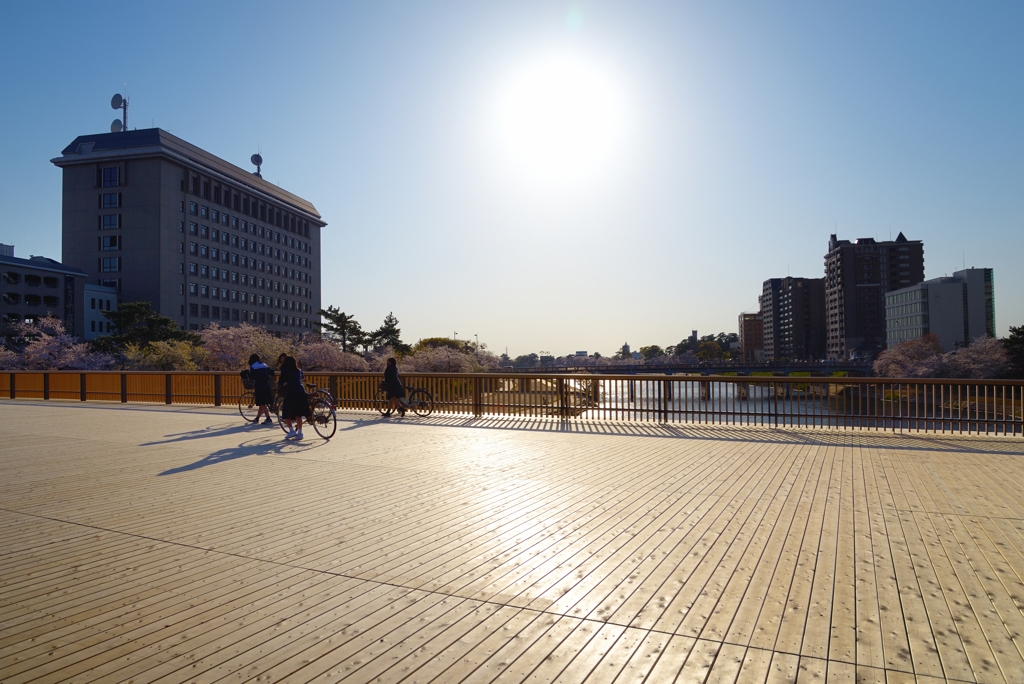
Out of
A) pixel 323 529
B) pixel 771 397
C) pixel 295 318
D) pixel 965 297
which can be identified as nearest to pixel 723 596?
pixel 323 529

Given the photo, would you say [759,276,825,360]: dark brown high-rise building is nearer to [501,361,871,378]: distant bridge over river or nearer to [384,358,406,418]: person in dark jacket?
[501,361,871,378]: distant bridge over river

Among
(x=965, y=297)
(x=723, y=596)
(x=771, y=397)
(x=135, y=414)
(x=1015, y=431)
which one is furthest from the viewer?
(x=965, y=297)

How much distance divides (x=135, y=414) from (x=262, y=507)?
13.4m

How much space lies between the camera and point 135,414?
1744 centimetres

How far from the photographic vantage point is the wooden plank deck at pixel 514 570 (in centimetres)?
325

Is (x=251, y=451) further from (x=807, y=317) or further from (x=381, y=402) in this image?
(x=807, y=317)

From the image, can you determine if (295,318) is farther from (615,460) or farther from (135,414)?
(615,460)

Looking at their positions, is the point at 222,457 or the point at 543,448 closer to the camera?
the point at 222,457

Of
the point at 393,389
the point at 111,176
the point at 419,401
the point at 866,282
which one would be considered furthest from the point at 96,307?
the point at 866,282

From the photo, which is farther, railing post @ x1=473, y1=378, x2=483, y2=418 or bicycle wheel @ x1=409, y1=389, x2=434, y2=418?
bicycle wheel @ x1=409, y1=389, x2=434, y2=418

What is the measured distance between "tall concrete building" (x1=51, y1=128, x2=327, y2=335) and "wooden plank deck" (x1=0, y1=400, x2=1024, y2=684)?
87156 mm

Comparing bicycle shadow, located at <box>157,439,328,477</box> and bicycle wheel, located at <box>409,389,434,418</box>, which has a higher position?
bicycle wheel, located at <box>409,389,434,418</box>

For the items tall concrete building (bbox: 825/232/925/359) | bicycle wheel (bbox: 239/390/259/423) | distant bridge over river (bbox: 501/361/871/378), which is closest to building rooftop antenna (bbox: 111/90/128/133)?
distant bridge over river (bbox: 501/361/871/378)

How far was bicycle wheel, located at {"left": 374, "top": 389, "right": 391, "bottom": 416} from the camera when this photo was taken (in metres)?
16.5
